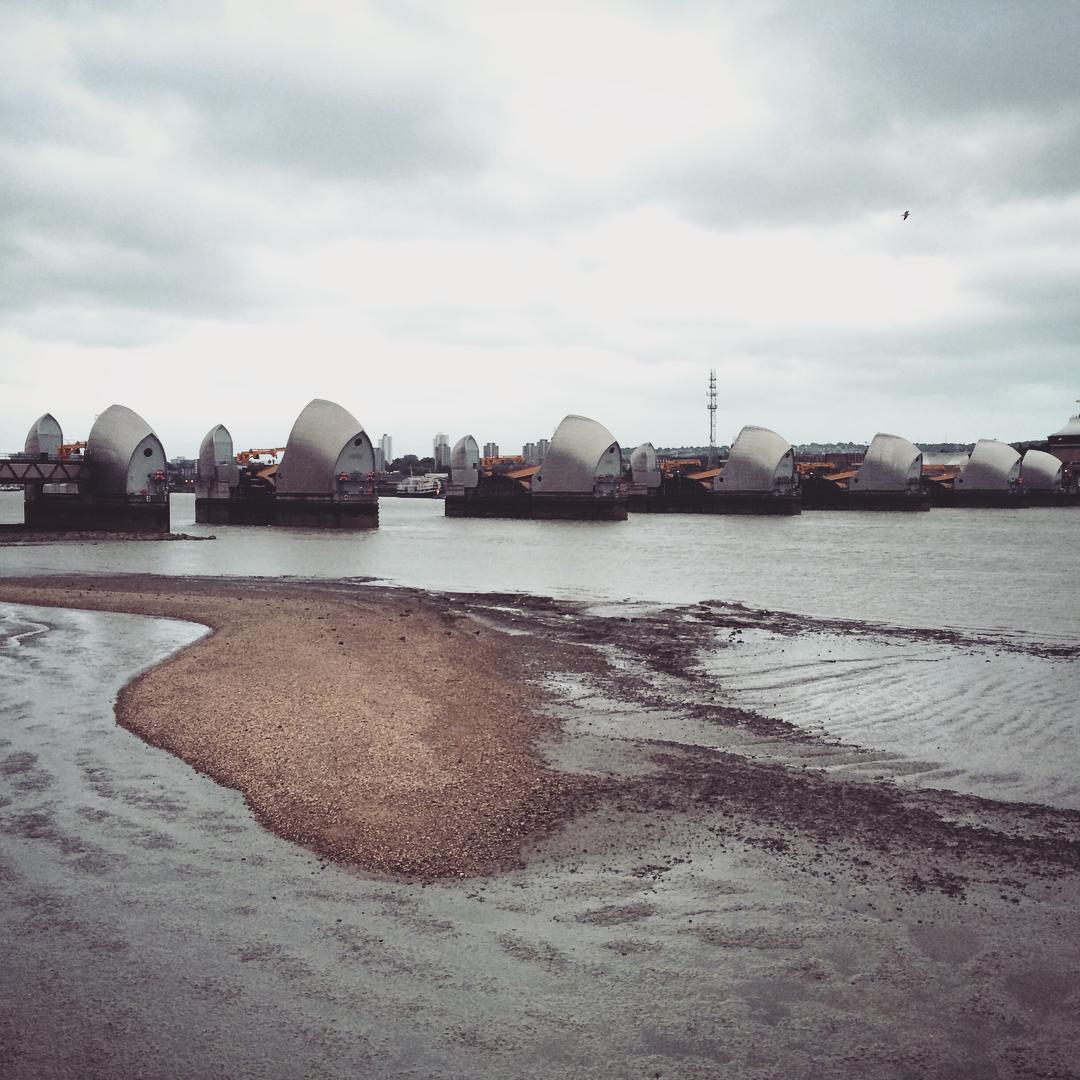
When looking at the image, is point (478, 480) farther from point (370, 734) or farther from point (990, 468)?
point (370, 734)

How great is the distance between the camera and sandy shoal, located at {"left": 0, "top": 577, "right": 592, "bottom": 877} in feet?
22.0

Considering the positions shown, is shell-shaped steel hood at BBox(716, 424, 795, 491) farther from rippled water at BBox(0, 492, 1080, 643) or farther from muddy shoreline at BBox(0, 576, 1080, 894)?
muddy shoreline at BBox(0, 576, 1080, 894)

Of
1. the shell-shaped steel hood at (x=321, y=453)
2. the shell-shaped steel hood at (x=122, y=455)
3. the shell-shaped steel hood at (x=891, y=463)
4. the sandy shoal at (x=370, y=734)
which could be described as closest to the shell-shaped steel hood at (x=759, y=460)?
the shell-shaped steel hood at (x=891, y=463)

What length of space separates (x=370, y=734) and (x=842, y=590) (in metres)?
21.0

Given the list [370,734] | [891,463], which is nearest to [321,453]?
[891,463]

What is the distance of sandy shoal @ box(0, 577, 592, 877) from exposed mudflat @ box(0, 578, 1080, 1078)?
44 mm

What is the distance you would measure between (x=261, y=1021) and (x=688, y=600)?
68.5 ft

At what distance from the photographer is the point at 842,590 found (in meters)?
27.3

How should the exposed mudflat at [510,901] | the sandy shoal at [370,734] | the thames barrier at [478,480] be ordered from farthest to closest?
the thames barrier at [478,480] → the sandy shoal at [370,734] → the exposed mudflat at [510,901]

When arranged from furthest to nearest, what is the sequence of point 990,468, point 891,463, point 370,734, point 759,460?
point 990,468, point 891,463, point 759,460, point 370,734

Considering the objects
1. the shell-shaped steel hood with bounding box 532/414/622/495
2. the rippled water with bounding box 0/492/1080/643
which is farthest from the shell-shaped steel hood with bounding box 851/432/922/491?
the shell-shaped steel hood with bounding box 532/414/622/495

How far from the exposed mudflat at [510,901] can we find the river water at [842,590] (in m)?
1.53

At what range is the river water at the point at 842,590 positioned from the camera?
10180mm

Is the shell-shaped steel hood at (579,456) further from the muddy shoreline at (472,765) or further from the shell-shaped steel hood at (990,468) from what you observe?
the muddy shoreline at (472,765)
